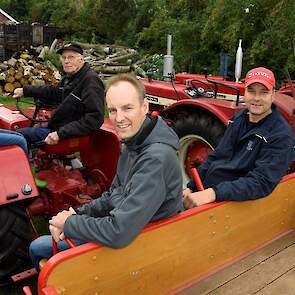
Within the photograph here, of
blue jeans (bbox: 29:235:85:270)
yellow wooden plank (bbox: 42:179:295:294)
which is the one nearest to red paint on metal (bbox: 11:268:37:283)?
blue jeans (bbox: 29:235:85:270)

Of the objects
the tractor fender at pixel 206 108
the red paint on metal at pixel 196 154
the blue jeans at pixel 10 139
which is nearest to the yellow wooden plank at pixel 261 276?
the blue jeans at pixel 10 139

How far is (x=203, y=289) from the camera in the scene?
85.9 inches

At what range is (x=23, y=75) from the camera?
10.1 meters

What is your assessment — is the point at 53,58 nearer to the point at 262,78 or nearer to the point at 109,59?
the point at 109,59

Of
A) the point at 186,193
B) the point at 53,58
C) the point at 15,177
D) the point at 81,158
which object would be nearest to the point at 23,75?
the point at 53,58

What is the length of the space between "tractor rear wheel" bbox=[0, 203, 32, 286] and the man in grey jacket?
31.6 inches

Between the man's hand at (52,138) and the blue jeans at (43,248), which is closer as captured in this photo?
the blue jeans at (43,248)

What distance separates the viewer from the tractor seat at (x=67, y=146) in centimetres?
372

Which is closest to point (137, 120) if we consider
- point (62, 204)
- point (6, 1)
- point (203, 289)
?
point (203, 289)

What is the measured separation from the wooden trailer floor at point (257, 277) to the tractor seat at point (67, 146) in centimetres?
191

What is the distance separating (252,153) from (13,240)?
1.57 metres

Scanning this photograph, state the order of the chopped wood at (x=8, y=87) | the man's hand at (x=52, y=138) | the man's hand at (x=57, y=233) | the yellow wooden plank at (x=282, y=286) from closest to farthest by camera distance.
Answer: the man's hand at (x=57, y=233)
the yellow wooden plank at (x=282, y=286)
the man's hand at (x=52, y=138)
the chopped wood at (x=8, y=87)

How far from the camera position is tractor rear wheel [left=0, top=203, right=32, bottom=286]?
2.66 metres

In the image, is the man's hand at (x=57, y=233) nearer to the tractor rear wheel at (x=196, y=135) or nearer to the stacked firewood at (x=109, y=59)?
the tractor rear wheel at (x=196, y=135)
